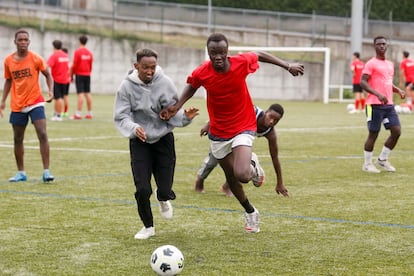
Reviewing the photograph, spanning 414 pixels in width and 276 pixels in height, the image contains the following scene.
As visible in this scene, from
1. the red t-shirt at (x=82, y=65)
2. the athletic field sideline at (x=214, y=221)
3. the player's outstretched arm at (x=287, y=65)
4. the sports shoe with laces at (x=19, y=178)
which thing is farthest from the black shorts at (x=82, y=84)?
the player's outstretched arm at (x=287, y=65)

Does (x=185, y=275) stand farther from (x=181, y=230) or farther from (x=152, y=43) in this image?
(x=152, y=43)

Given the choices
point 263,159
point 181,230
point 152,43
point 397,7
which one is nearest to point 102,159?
point 263,159

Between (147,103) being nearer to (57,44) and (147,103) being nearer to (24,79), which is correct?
(24,79)

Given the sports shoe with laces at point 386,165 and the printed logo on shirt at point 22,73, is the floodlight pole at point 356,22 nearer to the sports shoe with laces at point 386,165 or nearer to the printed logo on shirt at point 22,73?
the sports shoe with laces at point 386,165

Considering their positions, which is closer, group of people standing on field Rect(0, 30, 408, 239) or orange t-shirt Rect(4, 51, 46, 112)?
group of people standing on field Rect(0, 30, 408, 239)

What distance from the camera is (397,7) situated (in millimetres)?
48562

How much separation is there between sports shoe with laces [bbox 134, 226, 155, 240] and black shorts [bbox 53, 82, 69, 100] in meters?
17.1

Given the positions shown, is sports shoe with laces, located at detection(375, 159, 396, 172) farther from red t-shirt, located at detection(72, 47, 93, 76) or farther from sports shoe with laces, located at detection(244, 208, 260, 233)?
red t-shirt, located at detection(72, 47, 93, 76)

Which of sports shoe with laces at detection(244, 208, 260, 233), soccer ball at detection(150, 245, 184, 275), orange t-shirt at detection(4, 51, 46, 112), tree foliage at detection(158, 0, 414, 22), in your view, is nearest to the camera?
soccer ball at detection(150, 245, 184, 275)

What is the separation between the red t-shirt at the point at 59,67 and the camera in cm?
2634

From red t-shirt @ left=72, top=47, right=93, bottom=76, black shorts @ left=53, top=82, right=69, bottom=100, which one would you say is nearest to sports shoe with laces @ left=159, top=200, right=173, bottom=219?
black shorts @ left=53, top=82, right=69, bottom=100

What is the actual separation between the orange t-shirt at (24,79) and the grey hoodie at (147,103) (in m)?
4.22

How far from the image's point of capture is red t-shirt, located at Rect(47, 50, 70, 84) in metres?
26.3

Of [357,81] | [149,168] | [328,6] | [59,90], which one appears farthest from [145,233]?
[328,6]
